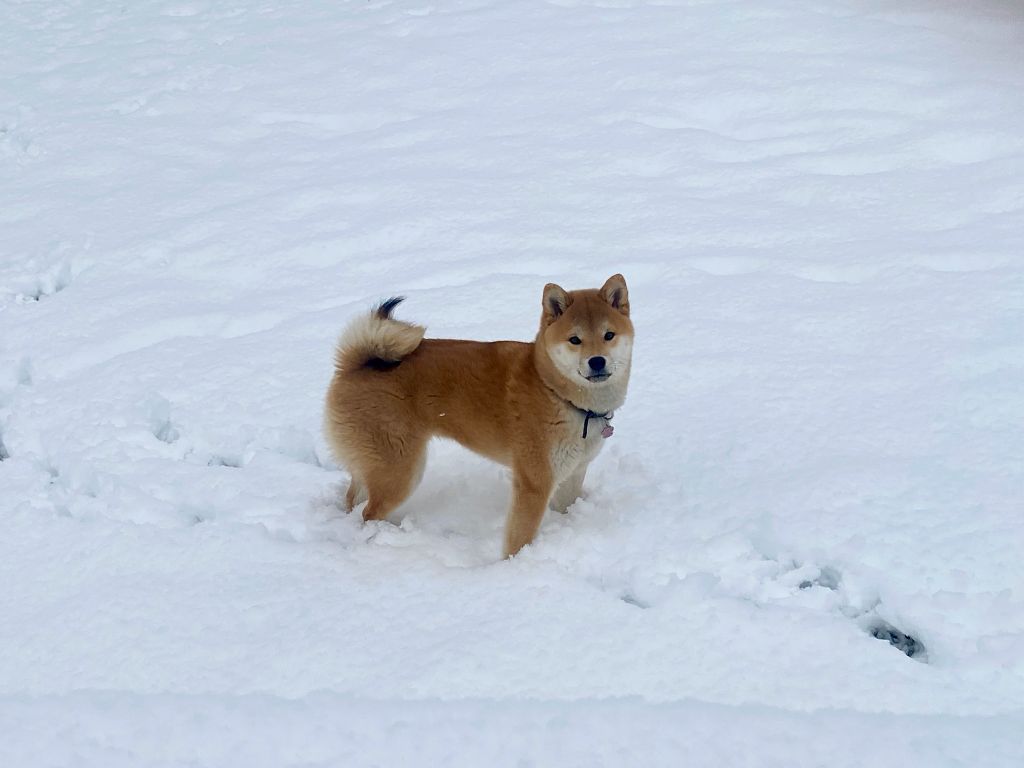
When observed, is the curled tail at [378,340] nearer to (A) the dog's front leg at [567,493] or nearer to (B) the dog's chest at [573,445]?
(B) the dog's chest at [573,445]

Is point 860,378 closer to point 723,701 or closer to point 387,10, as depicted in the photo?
point 723,701

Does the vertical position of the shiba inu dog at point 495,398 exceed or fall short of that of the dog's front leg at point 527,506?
it exceeds it

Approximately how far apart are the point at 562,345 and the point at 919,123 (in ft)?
15.6

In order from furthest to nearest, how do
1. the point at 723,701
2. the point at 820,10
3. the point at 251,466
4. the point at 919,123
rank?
the point at 820,10, the point at 919,123, the point at 251,466, the point at 723,701

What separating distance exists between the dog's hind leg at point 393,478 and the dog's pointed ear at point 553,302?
752 mm

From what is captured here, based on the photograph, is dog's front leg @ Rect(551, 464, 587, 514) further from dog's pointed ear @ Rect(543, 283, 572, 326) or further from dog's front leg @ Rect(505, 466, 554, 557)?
dog's pointed ear @ Rect(543, 283, 572, 326)

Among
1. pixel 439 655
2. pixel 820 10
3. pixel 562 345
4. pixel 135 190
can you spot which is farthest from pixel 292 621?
pixel 820 10

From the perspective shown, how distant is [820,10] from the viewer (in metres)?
8.65

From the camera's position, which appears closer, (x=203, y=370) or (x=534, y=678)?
(x=534, y=678)

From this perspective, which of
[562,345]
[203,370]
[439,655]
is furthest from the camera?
[203,370]

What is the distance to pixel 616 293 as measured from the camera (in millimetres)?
3584

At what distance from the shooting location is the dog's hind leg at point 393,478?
11.8ft

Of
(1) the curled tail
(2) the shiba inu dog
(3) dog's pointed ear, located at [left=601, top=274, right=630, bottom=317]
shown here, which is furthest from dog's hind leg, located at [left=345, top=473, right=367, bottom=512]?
(3) dog's pointed ear, located at [left=601, top=274, right=630, bottom=317]

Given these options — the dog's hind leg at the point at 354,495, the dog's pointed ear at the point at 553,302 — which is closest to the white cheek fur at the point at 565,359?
the dog's pointed ear at the point at 553,302
